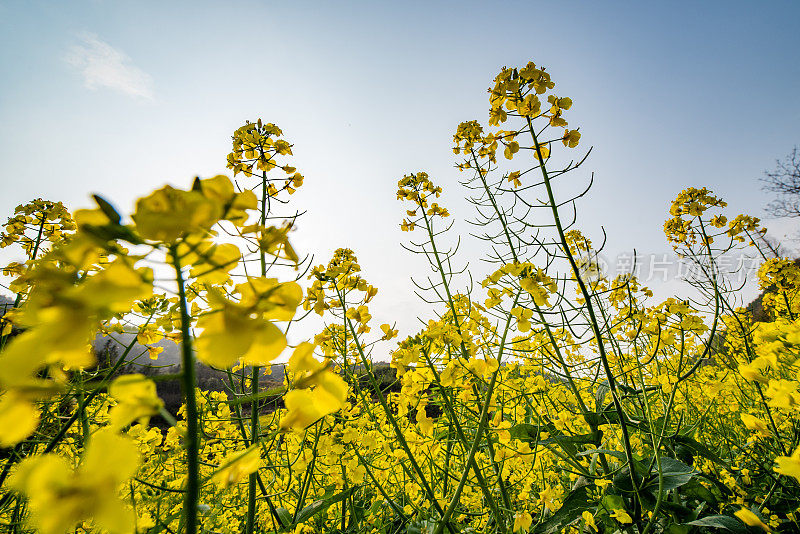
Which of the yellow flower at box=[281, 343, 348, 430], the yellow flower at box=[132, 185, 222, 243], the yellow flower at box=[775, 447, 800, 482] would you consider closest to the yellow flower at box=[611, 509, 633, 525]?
the yellow flower at box=[775, 447, 800, 482]

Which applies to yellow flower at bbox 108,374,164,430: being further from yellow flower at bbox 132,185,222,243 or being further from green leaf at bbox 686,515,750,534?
green leaf at bbox 686,515,750,534

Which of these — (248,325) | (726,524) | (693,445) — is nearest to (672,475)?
(726,524)

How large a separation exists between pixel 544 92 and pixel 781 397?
1540mm

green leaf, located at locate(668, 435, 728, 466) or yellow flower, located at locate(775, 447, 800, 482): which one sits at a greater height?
yellow flower, located at locate(775, 447, 800, 482)

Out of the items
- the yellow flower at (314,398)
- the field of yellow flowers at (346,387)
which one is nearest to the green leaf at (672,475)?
the field of yellow flowers at (346,387)

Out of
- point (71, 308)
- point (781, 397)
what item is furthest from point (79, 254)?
point (781, 397)

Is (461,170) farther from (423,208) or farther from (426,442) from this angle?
(426,442)

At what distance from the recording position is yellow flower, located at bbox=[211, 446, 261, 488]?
453 millimetres

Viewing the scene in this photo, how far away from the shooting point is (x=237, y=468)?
1.57 feet

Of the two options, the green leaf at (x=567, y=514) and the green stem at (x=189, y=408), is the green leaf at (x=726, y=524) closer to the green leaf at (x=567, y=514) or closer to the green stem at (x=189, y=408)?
the green leaf at (x=567, y=514)

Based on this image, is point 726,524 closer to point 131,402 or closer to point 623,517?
point 623,517

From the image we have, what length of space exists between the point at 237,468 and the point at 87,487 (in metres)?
0.18

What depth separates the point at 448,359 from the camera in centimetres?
175

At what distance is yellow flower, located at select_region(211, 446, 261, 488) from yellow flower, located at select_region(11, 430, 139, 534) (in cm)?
11
